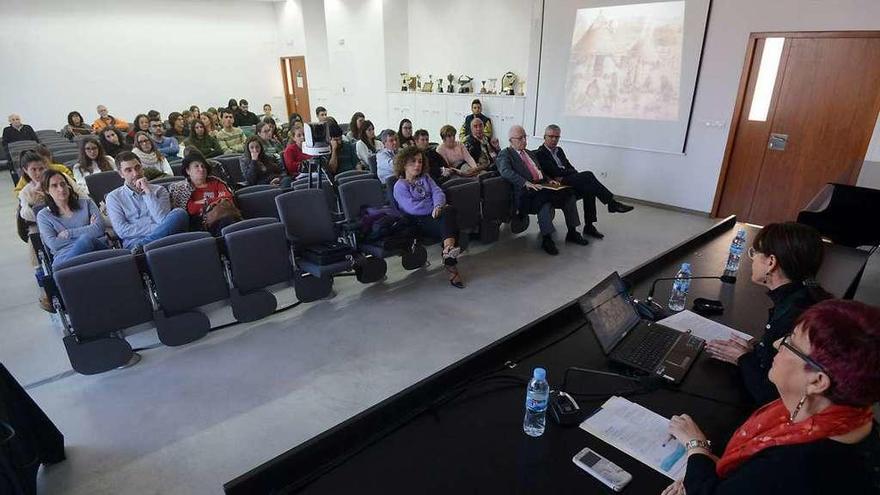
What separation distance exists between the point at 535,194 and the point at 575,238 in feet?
2.15

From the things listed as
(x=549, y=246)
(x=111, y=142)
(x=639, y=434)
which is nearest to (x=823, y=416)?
(x=639, y=434)

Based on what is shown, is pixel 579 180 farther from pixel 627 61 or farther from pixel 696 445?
pixel 696 445

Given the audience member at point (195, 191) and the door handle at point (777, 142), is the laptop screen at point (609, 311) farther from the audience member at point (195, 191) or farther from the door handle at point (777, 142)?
the door handle at point (777, 142)

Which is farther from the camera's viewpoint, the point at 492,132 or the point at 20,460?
the point at 492,132

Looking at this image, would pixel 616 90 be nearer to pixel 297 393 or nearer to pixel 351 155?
pixel 351 155

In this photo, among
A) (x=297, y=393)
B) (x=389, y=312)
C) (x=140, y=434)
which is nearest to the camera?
(x=140, y=434)

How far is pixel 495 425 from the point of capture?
1349mm

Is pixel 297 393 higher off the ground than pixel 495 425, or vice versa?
pixel 495 425

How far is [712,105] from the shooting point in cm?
558

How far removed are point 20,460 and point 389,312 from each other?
2115mm

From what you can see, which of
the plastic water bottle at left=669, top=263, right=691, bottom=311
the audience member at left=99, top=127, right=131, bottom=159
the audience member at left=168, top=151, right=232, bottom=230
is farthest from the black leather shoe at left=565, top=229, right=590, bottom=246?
the audience member at left=99, top=127, right=131, bottom=159

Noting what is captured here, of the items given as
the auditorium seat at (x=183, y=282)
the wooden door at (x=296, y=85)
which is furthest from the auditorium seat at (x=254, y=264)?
the wooden door at (x=296, y=85)

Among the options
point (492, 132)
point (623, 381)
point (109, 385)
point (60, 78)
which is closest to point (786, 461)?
Result: point (623, 381)

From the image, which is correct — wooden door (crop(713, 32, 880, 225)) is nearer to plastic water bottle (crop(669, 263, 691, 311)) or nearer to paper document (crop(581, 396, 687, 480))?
plastic water bottle (crop(669, 263, 691, 311))
